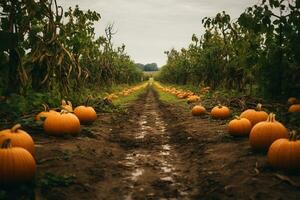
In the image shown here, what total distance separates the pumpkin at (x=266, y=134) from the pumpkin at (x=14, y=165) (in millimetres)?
4332

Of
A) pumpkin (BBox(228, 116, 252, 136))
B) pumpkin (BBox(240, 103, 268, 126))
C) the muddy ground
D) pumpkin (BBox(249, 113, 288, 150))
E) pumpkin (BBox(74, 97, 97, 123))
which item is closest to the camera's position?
the muddy ground

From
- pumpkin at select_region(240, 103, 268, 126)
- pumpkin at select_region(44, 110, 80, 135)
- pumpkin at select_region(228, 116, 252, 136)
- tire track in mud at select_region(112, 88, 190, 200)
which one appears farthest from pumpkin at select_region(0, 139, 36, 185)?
pumpkin at select_region(240, 103, 268, 126)

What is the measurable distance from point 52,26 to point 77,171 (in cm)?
817

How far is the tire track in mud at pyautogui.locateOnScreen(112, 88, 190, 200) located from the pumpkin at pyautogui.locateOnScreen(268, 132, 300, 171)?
5.07 ft

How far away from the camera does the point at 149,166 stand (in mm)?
8562

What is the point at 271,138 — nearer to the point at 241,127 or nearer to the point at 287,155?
the point at 287,155

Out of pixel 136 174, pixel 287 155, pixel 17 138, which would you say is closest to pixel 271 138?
pixel 287 155

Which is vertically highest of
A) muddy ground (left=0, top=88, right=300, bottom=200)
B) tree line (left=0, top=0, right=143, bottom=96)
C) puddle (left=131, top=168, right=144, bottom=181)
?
tree line (left=0, top=0, right=143, bottom=96)

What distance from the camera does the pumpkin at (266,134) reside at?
801cm

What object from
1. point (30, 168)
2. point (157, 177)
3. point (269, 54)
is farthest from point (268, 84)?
point (30, 168)

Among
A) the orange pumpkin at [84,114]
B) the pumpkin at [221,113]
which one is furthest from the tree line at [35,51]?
the pumpkin at [221,113]

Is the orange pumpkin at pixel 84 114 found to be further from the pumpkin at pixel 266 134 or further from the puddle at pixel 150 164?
the pumpkin at pixel 266 134

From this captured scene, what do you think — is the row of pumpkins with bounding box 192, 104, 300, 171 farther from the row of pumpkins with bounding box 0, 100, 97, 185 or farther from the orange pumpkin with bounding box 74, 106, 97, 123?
the orange pumpkin with bounding box 74, 106, 97, 123

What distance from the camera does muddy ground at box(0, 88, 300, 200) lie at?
20.8 ft
